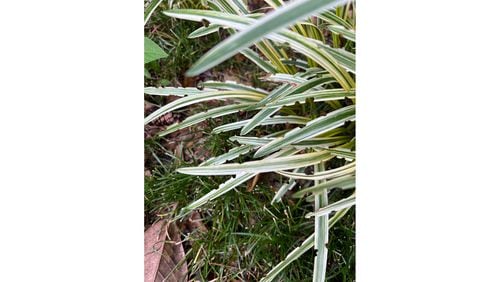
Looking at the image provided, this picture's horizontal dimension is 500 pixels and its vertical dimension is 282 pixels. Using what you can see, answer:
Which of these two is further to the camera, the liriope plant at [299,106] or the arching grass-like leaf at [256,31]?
the liriope plant at [299,106]

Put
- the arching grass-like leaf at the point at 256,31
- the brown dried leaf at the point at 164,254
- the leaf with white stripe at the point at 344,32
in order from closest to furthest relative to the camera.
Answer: the arching grass-like leaf at the point at 256,31 < the leaf with white stripe at the point at 344,32 < the brown dried leaf at the point at 164,254

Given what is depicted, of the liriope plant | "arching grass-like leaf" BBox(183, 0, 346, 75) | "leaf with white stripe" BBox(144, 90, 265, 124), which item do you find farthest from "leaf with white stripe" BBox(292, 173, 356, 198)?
"arching grass-like leaf" BBox(183, 0, 346, 75)

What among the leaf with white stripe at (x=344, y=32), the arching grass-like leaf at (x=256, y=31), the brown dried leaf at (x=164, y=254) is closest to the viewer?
the arching grass-like leaf at (x=256, y=31)

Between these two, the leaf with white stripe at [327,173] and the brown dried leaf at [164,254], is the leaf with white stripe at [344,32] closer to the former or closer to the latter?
the leaf with white stripe at [327,173]

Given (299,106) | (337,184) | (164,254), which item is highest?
(299,106)

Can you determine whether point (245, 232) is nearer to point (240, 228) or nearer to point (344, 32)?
point (240, 228)

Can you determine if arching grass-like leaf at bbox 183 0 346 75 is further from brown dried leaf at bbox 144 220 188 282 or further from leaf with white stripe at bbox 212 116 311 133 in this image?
brown dried leaf at bbox 144 220 188 282

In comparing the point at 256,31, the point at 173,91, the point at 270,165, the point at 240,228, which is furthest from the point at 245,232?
the point at 256,31

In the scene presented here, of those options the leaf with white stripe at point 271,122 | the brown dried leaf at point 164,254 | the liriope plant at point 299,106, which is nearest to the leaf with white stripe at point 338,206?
the liriope plant at point 299,106
